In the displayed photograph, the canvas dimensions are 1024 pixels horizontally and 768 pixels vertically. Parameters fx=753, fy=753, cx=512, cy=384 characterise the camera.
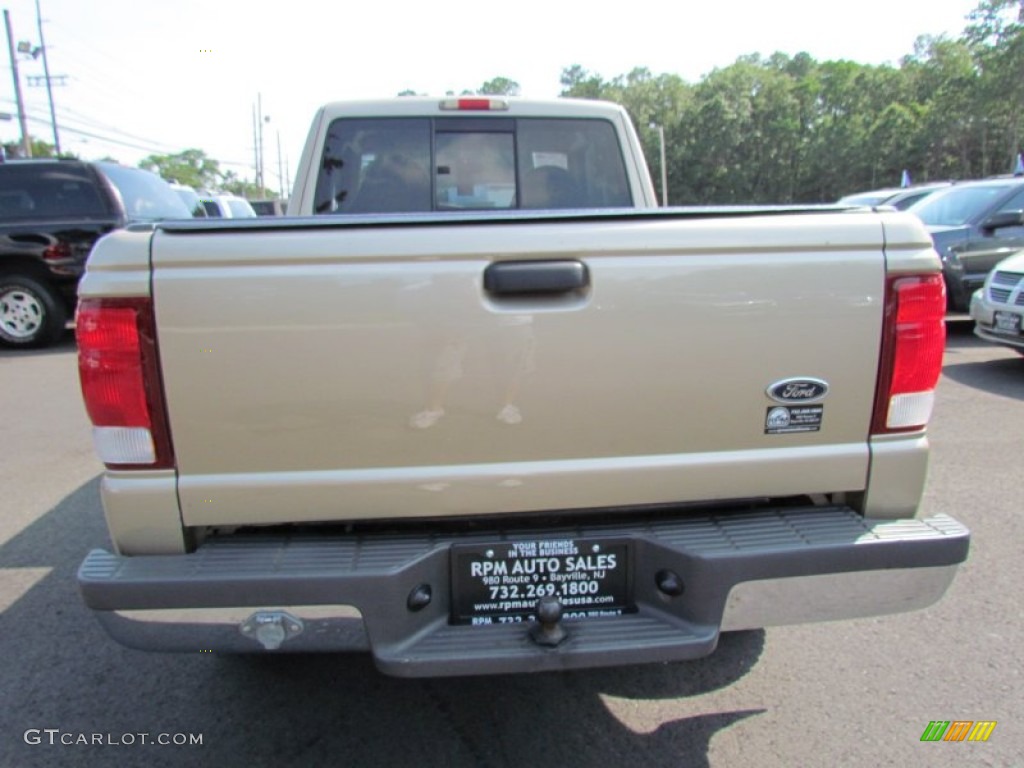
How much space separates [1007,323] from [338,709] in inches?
284

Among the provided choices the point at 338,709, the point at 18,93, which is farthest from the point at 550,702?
the point at 18,93

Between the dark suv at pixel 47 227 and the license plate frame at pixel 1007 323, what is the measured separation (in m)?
9.58

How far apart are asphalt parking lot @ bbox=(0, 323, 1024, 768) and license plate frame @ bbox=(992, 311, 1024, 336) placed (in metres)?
4.51

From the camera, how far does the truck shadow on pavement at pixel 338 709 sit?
240 centimetres

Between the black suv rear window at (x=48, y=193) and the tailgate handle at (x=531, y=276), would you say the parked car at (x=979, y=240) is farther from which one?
the black suv rear window at (x=48, y=193)

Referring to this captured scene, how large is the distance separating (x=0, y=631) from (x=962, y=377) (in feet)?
25.6

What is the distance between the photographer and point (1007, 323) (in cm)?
718

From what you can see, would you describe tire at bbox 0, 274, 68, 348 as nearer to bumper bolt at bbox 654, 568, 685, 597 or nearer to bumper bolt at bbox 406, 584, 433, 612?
bumper bolt at bbox 406, 584, 433, 612

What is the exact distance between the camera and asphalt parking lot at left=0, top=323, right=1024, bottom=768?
2.39 m

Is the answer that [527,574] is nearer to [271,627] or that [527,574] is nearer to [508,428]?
[508,428]

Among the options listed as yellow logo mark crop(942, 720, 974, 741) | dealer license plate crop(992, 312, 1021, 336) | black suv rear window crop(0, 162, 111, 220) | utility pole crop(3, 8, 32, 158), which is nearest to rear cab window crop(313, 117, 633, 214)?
yellow logo mark crop(942, 720, 974, 741)

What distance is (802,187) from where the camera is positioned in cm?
4312

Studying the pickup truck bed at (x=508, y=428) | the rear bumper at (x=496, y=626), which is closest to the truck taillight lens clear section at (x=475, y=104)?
the pickup truck bed at (x=508, y=428)

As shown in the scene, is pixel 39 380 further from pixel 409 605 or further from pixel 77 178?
pixel 409 605
